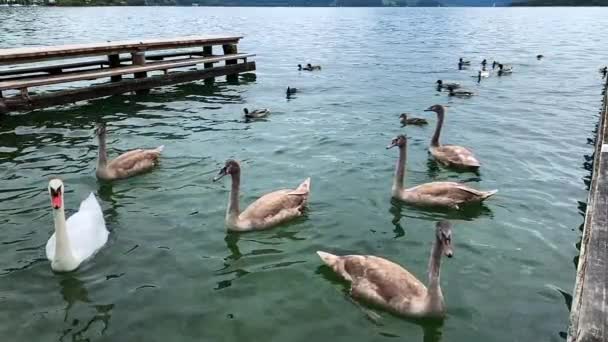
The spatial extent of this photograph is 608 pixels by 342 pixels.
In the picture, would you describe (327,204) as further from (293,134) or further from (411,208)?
(293,134)

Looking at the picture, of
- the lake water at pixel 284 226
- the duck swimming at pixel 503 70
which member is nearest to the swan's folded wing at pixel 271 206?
the lake water at pixel 284 226

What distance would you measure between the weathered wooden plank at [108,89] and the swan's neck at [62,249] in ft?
35.3

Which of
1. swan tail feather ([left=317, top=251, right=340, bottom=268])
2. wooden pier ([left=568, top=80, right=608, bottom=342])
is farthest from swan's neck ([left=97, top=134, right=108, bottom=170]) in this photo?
wooden pier ([left=568, top=80, right=608, bottom=342])

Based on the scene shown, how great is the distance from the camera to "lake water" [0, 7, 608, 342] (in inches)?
276

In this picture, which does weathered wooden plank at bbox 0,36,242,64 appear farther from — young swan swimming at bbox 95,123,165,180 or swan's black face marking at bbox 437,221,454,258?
swan's black face marking at bbox 437,221,454,258

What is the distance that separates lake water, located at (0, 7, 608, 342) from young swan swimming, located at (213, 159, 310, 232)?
0.68 ft

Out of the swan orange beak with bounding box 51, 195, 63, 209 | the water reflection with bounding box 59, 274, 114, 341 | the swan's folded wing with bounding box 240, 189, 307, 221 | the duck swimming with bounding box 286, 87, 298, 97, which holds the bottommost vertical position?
the water reflection with bounding box 59, 274, 114, 341

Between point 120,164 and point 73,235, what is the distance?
12.3 feet

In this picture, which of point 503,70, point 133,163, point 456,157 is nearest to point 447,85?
point 503,70

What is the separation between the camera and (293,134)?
1625 cm

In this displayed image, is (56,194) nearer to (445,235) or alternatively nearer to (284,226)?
(284,226)

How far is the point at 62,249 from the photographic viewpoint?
783 cm

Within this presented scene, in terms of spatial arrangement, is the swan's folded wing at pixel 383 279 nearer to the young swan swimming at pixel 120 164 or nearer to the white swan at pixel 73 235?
the white swan at pixel 73 235

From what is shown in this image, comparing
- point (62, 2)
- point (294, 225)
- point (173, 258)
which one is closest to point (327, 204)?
point (294, 225)
